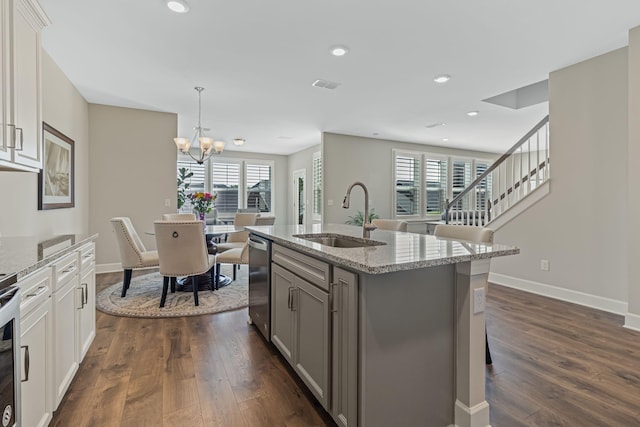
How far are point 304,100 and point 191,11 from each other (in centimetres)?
238

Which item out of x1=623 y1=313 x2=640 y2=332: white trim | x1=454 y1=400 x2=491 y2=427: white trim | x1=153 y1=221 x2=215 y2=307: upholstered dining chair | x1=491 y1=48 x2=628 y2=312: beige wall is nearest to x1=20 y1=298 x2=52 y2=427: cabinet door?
x1=153 y1=221 x2=215 y2=307: upholstered dining chair

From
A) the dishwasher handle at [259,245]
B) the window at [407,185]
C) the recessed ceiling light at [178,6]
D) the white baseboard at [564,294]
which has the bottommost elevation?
the white baseboard at [564,294]

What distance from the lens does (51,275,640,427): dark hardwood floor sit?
1732mm

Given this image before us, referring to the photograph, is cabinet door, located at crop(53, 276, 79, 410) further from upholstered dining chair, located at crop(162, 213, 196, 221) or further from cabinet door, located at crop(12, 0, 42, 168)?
upholstered dining chair, located at crop(162, 213, 196, 221)

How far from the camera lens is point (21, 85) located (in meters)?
1.86

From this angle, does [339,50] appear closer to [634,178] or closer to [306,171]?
[634,178]

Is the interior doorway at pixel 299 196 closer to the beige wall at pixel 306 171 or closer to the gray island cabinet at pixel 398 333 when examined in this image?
the beige wall at pixel 306 171

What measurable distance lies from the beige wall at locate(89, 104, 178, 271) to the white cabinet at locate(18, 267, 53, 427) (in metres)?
3.96

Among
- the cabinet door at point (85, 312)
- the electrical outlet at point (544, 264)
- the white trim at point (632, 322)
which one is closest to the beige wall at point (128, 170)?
the cabinet door at point (85, 312)

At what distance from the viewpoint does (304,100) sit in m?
4.84

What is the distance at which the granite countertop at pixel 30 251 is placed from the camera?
1.31 metres

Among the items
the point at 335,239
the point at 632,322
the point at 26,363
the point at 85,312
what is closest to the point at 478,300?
the point at 335,239

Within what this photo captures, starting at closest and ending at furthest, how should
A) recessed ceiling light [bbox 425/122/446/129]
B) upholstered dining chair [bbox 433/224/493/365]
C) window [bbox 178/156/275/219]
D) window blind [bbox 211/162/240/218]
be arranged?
upholstered dining chair [bbox 433/224/493/365], recessed ceiling light [bbox 425/122/446/129], window [bbox 178/156/275/219], window blind [bbox 211/162/240/218]

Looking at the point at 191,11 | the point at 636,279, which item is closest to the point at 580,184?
the point at 636,279
